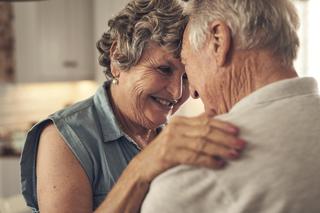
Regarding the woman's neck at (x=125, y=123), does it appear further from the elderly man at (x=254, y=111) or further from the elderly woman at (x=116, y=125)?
the elderly man at (x=254, y=111)

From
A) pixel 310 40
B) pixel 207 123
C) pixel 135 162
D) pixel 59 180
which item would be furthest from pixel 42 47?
pixel 207 123

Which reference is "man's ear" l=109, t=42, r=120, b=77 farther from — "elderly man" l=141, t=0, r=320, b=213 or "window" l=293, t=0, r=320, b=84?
"window" l=293, t=0, r=320, b=84

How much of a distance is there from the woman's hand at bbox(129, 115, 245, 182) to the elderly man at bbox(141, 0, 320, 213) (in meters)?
0.01

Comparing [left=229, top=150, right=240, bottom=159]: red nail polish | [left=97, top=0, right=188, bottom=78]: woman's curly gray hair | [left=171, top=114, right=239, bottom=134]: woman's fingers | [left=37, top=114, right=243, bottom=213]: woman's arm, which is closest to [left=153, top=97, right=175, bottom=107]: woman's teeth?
[left=97, top=0, right=188, bottom=78]: woman's curly gray hair

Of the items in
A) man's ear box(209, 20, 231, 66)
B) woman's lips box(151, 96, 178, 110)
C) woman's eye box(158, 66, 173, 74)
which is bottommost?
woman's lips box(151, 96, 178, 110)

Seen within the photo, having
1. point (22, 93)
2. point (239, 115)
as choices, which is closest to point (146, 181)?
point (239, 115)

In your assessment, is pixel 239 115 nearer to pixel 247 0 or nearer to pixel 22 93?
pixel 247 0

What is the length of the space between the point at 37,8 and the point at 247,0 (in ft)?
11.7

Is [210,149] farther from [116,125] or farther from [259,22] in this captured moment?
[116,125]

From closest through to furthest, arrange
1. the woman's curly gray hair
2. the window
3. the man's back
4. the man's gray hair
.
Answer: the man's back → the man's gray hair → the woman's curly gray hair → the window

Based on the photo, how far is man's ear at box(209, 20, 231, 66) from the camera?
0.91 metres

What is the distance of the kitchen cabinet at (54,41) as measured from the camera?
168 inches

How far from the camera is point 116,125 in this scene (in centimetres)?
133

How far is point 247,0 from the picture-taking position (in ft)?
3.03
